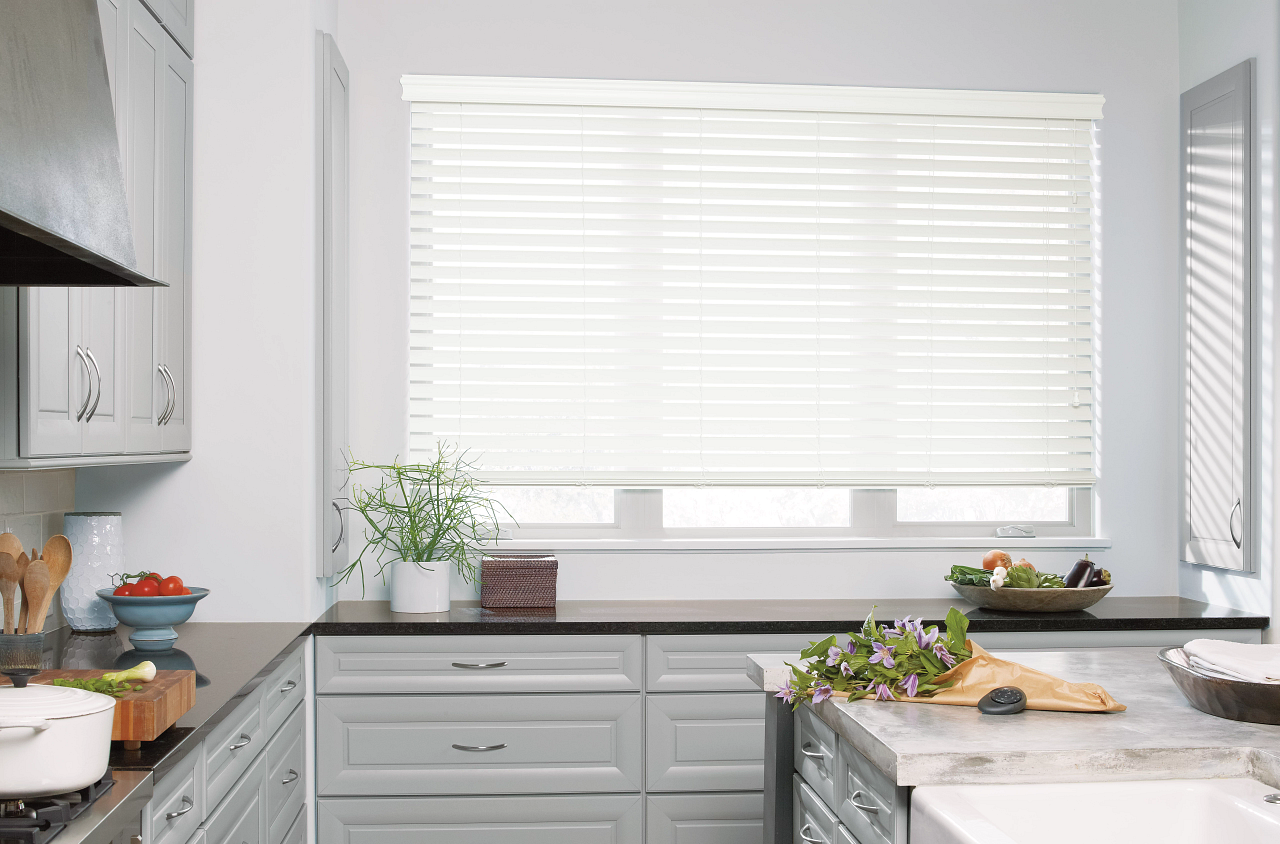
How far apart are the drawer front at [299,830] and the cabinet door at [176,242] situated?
1.03 meters

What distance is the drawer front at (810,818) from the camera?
5.62ft

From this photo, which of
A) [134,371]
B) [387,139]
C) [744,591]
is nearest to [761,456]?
[744,591]

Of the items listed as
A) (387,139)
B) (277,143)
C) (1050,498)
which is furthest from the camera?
(1050,498)

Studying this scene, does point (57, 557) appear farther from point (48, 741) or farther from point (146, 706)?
point (48, 741)

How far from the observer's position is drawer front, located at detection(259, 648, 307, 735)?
7.29 ft

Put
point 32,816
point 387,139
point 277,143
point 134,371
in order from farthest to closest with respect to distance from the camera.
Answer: point 387,139, point 277,143, point 134,371, point 32,816

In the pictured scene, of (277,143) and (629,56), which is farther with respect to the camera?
(629,56)

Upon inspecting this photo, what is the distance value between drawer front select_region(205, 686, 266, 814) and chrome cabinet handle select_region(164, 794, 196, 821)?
0.29ft

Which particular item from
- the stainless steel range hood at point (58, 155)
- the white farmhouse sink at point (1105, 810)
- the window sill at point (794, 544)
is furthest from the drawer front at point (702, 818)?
the stainless steel range hood at point (58, 155)

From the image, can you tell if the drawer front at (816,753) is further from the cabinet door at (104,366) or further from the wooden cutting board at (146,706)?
the cabinet door at (104,366)

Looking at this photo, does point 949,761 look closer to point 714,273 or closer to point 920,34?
point 714,273

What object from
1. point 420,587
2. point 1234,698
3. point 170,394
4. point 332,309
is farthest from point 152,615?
point 1234,698

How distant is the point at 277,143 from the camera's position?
2686 mm

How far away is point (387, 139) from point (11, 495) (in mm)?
1590
